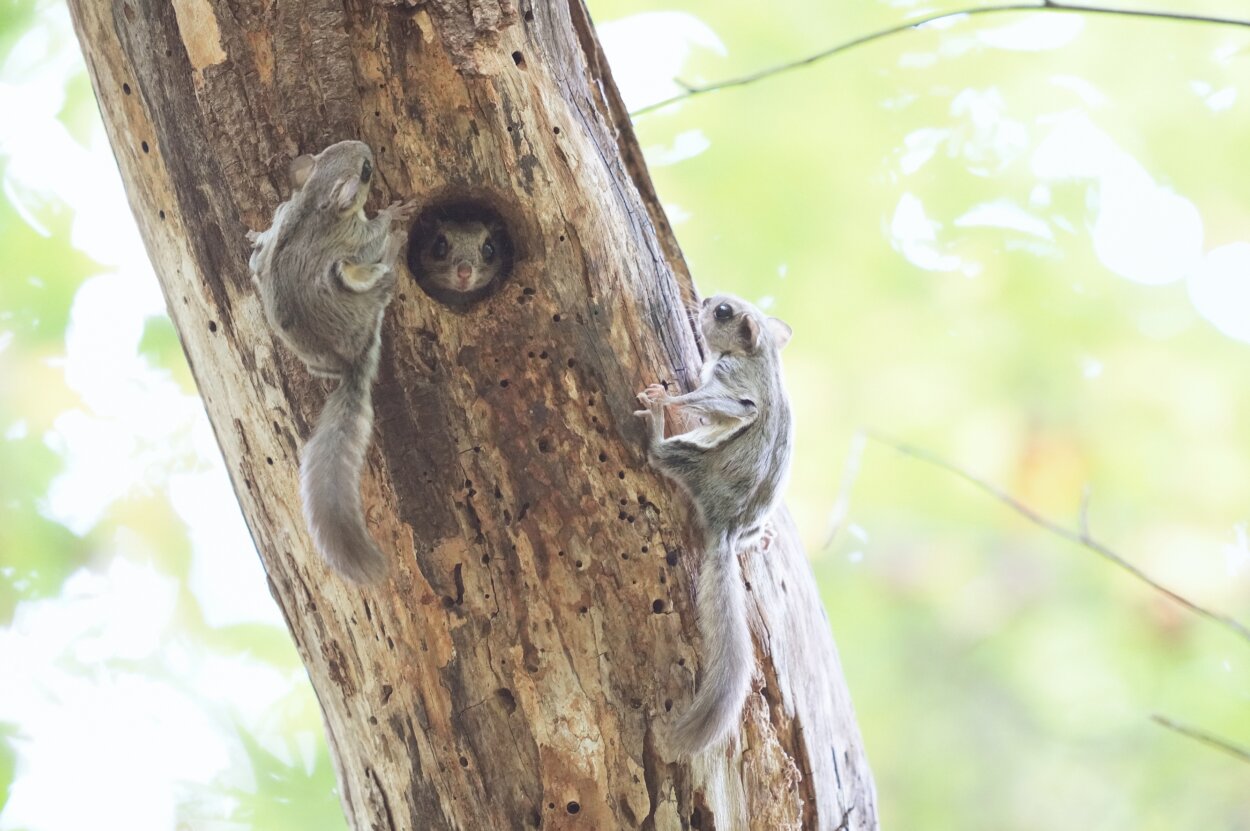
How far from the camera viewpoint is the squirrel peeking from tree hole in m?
2.68

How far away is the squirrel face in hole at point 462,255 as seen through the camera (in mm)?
2678

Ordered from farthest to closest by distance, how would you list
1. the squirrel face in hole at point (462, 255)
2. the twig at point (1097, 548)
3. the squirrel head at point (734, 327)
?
the squirrel head at point (734, 327)
the squirrel face in hole at point (462, 255)
the twig at point (1097, 548)

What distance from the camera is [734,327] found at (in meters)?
3.69

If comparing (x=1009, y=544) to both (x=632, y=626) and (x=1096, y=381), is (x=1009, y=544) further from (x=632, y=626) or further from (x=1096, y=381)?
(x=632, y=626)

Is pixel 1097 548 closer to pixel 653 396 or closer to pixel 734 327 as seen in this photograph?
pixel 653 396

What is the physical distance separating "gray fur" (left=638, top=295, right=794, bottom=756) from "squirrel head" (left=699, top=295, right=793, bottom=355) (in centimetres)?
19

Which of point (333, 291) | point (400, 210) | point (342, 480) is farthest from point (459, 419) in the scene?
point (400, 210)

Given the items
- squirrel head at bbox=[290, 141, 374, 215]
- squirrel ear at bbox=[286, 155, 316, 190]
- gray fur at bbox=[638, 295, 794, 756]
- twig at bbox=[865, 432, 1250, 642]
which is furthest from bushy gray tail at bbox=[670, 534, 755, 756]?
squirrel ear at bbox=[286, 155, 316, 190]

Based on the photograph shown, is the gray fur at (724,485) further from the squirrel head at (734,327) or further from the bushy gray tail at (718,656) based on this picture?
the squirrel head at (734,327)

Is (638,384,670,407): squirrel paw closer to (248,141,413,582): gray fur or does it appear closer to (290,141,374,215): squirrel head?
(248,141,413,582): gray fur

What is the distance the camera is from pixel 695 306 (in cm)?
365

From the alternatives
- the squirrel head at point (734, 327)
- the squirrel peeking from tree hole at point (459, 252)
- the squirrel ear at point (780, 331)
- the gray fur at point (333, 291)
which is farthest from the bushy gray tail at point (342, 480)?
the squirrel ear at point (780, 331)

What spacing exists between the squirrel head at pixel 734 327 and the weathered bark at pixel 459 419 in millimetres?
862

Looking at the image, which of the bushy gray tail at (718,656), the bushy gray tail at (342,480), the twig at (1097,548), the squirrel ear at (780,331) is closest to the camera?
the twig at (1097,548)
